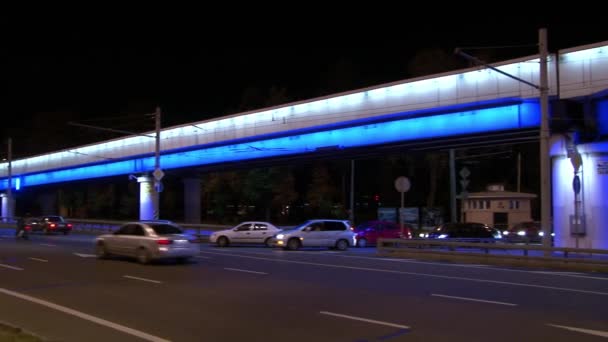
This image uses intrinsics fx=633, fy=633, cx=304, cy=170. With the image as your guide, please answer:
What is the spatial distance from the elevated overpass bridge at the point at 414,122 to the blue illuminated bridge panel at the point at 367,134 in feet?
0.16

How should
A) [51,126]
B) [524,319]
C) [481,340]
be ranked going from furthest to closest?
[51,126] → [524,319] → [481,340]

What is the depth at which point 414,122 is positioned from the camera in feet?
106

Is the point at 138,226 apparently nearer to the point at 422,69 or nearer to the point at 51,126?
the point at 422,69

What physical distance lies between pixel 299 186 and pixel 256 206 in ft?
38.2

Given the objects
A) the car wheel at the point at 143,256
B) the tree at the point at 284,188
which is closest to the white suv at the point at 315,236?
the car wheel at the point at 143,256

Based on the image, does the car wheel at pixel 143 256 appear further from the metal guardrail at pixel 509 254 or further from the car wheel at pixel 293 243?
the metal guardrail at pixel 509 254

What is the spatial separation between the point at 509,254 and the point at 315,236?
9.32 meters

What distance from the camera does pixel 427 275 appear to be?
59.8 feet

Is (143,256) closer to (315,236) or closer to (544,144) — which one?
(315,236)

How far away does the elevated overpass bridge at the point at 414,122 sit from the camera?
2495cm

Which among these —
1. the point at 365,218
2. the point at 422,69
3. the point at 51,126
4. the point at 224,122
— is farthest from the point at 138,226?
the point at 51,126

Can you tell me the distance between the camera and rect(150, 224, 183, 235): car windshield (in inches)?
830

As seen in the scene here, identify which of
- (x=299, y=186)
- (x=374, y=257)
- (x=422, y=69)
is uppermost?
(x=422, y=69)

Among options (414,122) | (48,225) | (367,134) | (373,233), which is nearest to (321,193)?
(48,225)
